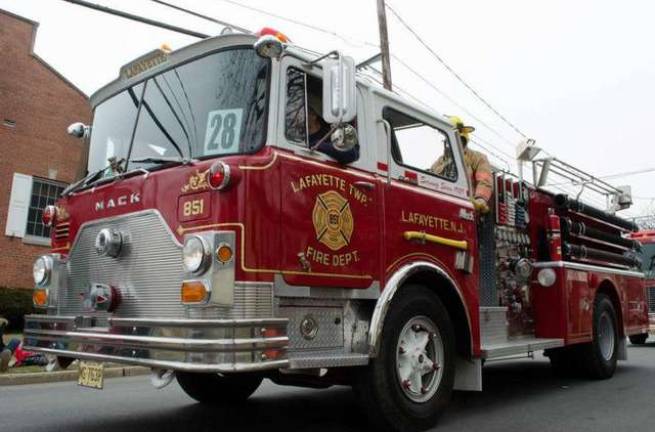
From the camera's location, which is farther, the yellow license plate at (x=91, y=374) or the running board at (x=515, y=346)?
the running board at (x=515, y=346)

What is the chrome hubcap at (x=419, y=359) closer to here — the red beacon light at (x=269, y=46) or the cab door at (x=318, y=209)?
the cab door at (x=318, y=209)

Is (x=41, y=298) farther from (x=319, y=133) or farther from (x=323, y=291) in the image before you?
(x=319, y=133)

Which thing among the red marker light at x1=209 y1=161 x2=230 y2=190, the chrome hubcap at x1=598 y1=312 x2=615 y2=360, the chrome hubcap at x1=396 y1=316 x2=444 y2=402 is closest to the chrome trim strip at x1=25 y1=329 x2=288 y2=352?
the red marker light at x1=209 y1=161 x2=230 y2=190

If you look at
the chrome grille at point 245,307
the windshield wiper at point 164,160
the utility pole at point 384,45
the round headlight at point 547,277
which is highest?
the utility pole at point 384,45

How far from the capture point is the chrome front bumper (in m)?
3.30

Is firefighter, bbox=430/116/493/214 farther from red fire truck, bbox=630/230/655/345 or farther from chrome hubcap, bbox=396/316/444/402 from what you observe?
red fire truck, bbox=630/230/655/345

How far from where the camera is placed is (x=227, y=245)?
3.53 meters

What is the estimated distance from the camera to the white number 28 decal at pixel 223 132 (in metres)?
3.85

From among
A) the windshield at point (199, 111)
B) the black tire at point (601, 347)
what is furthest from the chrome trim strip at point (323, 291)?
the black tire at point (601, 347)

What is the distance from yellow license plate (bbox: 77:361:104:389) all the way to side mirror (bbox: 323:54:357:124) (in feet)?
7.01

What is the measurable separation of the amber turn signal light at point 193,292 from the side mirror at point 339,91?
1.27m

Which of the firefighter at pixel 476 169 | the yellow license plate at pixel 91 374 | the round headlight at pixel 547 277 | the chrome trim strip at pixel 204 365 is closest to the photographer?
the chrome trim strip at pixel 204 365

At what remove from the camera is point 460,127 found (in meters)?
5.93

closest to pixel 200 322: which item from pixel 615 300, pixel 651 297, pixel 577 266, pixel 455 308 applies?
pixel 455 308
